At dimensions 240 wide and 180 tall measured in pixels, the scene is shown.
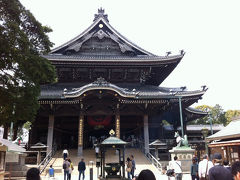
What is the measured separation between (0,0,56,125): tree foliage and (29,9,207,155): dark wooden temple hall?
28.9 ft

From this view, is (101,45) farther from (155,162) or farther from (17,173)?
(17,173)

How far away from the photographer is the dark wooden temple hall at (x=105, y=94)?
20.6 metres

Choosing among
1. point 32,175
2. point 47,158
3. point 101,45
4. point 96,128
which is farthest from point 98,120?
point 32,175

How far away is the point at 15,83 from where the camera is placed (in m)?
9.77

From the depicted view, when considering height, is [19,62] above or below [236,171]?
above

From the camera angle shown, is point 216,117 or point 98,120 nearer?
point 98,120

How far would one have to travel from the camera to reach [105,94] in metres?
21.0

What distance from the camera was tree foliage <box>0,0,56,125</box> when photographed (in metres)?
8.89

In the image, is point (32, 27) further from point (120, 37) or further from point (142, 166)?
point (120, 37)

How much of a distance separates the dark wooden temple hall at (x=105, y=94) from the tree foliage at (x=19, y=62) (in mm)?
8818

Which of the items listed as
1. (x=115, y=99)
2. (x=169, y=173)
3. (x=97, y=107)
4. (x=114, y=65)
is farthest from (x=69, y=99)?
(x=169, y=173)

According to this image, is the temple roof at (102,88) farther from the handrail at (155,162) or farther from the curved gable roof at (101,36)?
the handrail at (155,162)

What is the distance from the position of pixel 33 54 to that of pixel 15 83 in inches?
65.5

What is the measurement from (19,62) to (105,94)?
12.0 m
